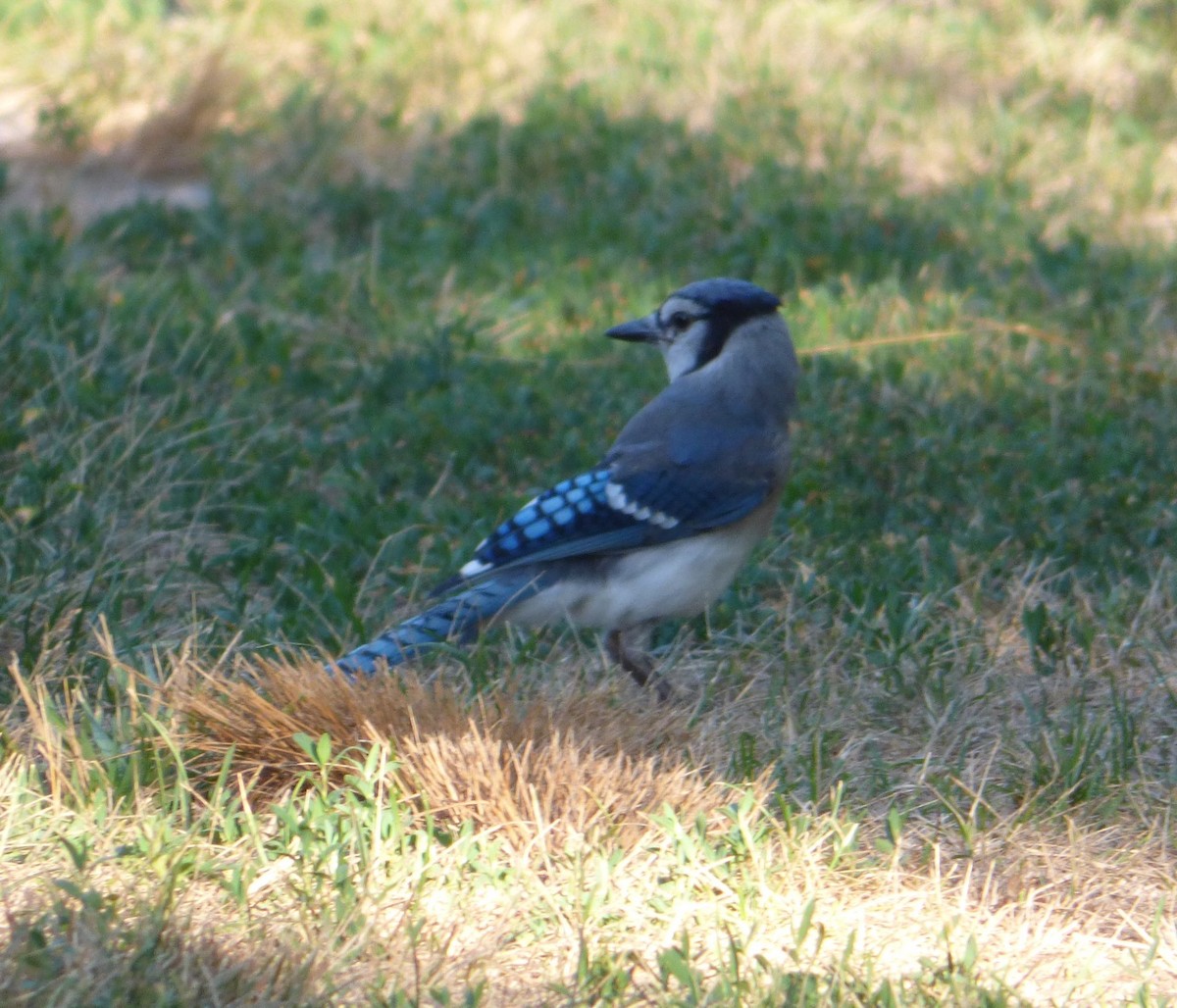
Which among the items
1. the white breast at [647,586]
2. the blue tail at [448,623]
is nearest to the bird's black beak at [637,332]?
the white breast at [647,586]

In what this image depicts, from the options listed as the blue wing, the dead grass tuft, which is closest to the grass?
the dead grass tuft

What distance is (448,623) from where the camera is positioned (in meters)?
4.57

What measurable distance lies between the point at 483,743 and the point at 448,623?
0.91m

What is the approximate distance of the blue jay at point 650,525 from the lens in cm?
468

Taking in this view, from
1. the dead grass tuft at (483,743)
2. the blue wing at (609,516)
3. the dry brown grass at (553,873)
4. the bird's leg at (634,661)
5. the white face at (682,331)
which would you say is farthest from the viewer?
the white face at (682,331)

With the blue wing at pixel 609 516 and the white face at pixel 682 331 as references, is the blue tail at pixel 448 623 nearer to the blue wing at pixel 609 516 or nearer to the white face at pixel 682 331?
the blue wing at pixel 609 516

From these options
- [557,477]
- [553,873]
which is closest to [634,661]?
[553,873]

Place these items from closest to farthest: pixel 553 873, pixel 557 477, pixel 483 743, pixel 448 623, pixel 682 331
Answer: pixel 553 873 < pixel 483 743 < pixel 448 623 < pixel 682 331 < pixel 557 477

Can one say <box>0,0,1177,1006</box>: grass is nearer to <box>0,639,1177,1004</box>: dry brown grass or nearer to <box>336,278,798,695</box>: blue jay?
<box>0,639,1177,1004</box>: dry brown grass

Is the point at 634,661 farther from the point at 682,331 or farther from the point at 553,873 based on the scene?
the point at 553,873

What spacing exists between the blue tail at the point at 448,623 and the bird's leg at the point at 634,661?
0.26 metres

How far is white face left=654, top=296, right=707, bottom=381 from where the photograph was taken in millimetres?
5211

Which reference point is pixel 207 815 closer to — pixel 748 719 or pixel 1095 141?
pixel 748 719

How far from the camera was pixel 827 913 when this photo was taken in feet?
11.4
